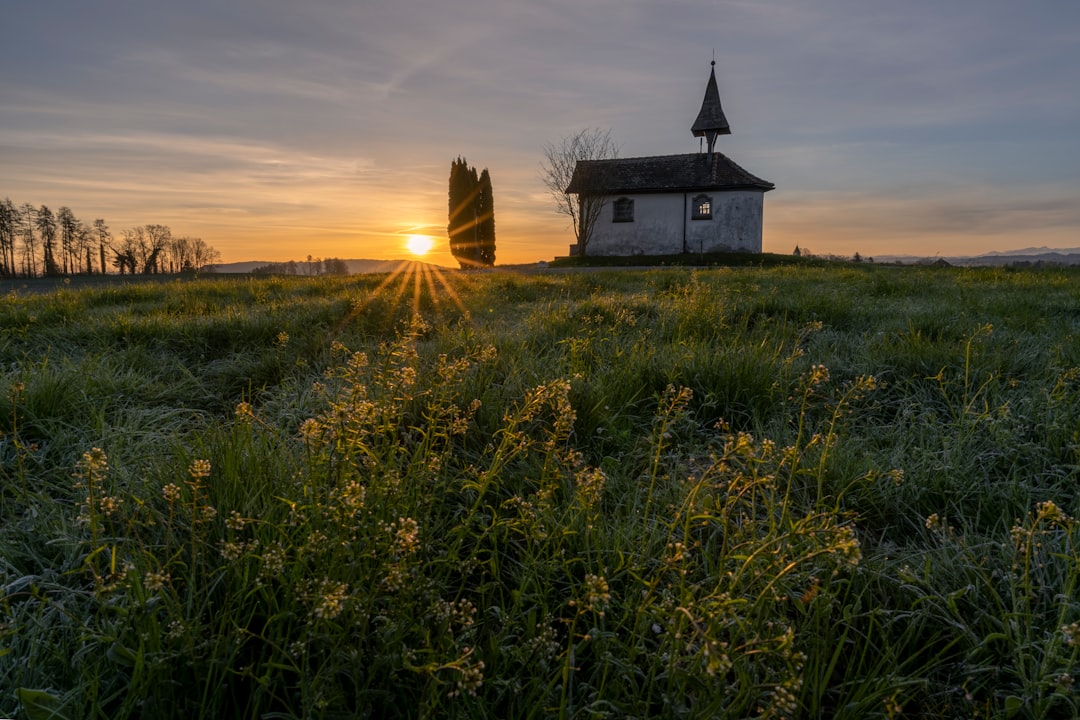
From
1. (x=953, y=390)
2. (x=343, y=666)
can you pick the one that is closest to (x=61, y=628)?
(x=343, y=666)

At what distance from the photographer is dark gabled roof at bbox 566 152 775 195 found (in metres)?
32.7

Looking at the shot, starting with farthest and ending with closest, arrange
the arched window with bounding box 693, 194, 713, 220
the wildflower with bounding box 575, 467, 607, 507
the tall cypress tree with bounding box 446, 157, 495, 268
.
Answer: the tall cypress tree with bounding box 446, 157, 495, 268, the arched window with bounding box 693, 194, 713, 220, the wildflower with bounding box 575, 467, 607, 507

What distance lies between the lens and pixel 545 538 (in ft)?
5.37

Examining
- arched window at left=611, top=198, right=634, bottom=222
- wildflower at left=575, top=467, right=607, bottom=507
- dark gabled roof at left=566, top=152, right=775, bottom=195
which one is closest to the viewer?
wildflower at left=575, top=467, right=607, bottom=507

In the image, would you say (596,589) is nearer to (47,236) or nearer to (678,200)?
(678,200)

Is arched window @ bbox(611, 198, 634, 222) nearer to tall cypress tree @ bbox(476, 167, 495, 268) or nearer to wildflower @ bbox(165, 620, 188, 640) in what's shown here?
tall cypress tree @ bbox(476, 167, 495, 268)

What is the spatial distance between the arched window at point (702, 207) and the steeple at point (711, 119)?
353 centimetres

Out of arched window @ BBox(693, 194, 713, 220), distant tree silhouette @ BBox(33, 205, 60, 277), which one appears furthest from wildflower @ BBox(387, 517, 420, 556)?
distant tree silhouette @ BBox(33, 205, 60, 277)

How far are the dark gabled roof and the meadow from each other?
101 ft

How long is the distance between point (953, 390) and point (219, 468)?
4398 mm

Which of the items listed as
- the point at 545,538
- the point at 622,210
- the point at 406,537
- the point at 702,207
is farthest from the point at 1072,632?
the point at 622,210

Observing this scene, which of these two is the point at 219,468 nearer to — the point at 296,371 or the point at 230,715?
the point at 230,715

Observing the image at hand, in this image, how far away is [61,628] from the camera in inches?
57.4

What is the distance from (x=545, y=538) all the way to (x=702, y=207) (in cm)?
3492
